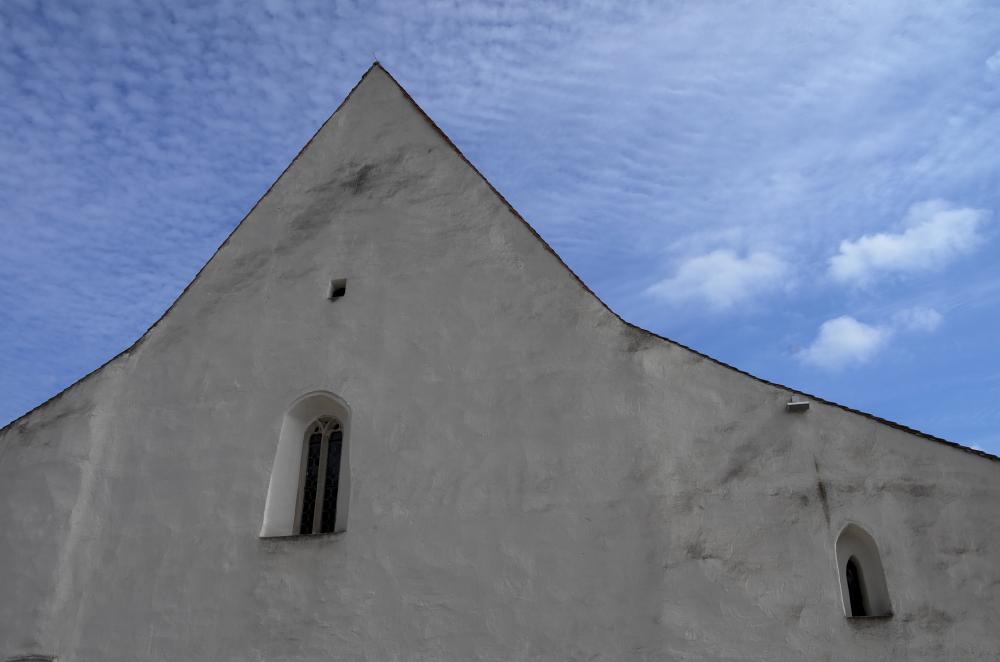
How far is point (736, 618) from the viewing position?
736 centimetres

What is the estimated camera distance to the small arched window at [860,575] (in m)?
7.34

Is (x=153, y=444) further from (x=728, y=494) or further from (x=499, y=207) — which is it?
(x=728, y=494)

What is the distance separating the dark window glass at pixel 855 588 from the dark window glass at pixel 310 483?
547 centimetres

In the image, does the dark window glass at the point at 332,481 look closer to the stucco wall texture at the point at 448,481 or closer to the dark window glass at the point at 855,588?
the stucco wall texture at the point at 448,481

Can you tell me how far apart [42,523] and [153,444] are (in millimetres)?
1468

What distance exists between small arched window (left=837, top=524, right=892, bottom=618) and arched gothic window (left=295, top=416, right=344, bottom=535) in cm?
510

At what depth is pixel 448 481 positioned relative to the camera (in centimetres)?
866

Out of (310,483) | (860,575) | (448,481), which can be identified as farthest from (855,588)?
(310,483)

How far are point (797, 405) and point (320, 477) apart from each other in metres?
5.15

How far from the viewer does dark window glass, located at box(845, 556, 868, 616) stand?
24.3ft

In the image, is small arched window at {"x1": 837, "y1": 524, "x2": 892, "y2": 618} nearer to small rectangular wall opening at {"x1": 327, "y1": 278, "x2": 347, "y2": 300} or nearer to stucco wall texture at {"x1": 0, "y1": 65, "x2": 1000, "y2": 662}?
stucco wall texture at {"x1": 0, "y1": 65, "x2": 1000, "y2": 662}

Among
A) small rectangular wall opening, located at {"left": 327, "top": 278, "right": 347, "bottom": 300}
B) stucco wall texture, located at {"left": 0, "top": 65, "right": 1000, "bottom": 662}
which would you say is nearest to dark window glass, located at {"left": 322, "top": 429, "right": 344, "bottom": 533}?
stucco wall texture, located at {"left": 0, "top": 65, "right": 1000, "bottom": 662}

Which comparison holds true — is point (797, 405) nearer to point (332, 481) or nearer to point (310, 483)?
point (332, 481)

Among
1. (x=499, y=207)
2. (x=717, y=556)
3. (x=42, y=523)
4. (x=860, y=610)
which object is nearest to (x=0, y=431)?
(x=42, y=523)
